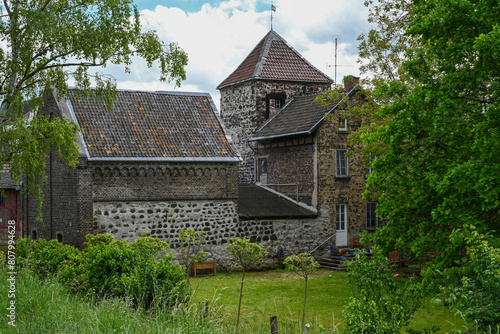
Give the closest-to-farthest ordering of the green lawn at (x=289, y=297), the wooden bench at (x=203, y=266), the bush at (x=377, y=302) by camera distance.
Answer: the bush at (x=377, y=302) → the green lawn at (x=289, y=297) → the wooden bench at (x=203, y=266)

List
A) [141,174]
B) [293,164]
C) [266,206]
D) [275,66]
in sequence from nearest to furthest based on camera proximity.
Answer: [141,174] < [266,206] < [293,164] < [275,66]

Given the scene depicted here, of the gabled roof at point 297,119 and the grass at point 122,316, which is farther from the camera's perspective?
the gabled roof at point 297,119

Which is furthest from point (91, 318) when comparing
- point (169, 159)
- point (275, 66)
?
point (275, 66)

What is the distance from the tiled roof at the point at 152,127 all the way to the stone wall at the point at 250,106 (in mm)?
6147

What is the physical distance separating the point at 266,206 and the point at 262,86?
830 centimetres

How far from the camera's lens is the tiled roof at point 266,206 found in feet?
82.9

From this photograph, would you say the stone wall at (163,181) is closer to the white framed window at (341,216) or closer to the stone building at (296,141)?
the stone building at (296,141)

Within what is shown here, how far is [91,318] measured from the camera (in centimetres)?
835

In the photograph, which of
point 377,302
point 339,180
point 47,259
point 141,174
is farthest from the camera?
point 339,180

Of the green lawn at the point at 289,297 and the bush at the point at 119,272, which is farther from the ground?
the bush at the point at 119,272

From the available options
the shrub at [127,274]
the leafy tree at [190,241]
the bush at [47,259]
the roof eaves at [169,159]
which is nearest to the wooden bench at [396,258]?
the roof eaves at [169,159]

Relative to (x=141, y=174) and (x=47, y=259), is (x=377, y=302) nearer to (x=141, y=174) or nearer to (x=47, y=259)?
(x=47, y=259)

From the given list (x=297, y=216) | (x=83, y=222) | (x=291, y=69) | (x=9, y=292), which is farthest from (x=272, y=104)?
(x=9, y=292)

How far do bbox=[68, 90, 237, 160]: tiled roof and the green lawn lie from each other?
5246 millimetres
